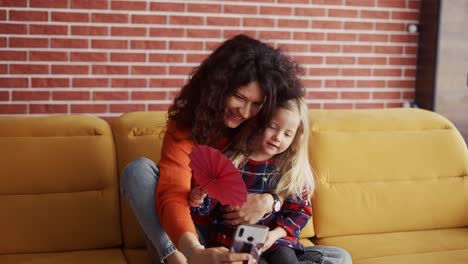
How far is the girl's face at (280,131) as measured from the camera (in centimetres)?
236

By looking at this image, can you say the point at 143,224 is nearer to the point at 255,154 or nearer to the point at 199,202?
the point at 199,202

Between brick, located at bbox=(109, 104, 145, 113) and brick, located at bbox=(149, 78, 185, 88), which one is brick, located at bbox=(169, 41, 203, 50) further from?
brick, located at bbox=(109, 104, 145, 113)

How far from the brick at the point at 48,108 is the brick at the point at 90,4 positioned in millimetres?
510

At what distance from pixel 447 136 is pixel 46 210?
170 centimetres

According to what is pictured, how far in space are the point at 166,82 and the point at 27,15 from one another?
2.56 feet

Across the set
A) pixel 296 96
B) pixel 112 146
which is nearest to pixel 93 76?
pixel 112 146

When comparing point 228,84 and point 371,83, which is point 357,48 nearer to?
point 371,83

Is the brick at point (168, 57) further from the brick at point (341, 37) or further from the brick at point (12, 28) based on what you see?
the brick at point (341, 37)

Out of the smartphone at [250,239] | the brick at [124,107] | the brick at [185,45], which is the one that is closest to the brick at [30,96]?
the brick at [124,107]

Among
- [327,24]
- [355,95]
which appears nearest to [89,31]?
[327,24]

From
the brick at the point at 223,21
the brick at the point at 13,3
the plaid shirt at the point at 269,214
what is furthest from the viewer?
the brick at the point at 223,21

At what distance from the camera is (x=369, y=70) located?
420 centimetres

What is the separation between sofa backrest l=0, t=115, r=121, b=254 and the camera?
266 cm

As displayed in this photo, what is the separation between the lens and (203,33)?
3.88 meters
